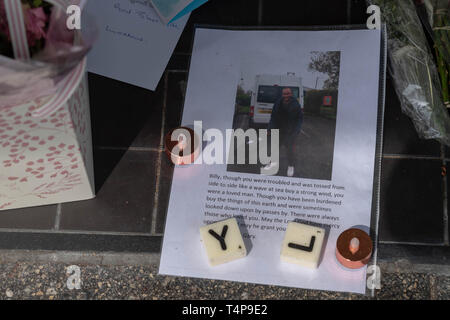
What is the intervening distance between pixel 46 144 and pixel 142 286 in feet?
1.02

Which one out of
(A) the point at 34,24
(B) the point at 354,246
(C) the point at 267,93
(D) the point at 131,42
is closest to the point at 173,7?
(D) the point at 131,42

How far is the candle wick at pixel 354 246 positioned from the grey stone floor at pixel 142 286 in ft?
0.44

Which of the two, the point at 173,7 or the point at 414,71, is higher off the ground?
the point at 173,7

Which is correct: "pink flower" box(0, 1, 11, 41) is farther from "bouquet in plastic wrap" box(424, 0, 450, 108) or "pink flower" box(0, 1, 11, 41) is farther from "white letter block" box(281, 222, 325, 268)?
"bouquet in plastic wrap" box(424, 0, 450, 108)

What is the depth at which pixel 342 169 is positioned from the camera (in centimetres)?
61

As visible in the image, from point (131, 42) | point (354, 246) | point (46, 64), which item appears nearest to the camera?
point (46, 64)

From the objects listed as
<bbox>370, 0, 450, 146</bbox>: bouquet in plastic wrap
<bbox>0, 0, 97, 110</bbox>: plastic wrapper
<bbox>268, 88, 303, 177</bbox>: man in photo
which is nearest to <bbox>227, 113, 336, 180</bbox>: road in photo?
<bbox>268, 88, 303, 177</bbox>: man in photo

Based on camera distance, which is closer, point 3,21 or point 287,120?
point 3,21

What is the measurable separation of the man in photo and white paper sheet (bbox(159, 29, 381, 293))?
45 millimetres

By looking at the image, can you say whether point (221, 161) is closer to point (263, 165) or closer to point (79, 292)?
point (263, 165)

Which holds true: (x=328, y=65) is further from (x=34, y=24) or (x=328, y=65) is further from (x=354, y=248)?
(x=34, y=24)

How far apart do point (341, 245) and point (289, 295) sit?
157mm

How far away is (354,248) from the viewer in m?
0.56

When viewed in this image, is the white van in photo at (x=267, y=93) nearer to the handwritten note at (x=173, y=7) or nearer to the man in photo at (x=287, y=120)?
the man in photo at (x=287, y=120)
